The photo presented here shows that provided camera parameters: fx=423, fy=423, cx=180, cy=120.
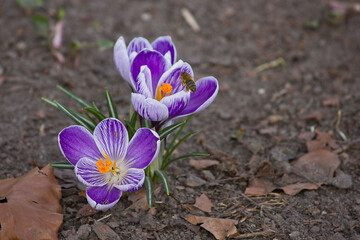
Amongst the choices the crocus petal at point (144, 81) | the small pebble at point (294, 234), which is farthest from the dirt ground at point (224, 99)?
the crocus petal at point (144, 81)

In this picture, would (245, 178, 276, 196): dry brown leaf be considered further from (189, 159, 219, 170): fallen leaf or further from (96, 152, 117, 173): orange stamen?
(96, 152, 117, 173): orange stamen

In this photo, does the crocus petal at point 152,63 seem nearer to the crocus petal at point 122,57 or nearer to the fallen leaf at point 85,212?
the crocus petal at point 122,57

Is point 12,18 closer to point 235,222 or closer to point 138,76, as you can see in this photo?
point 138,76

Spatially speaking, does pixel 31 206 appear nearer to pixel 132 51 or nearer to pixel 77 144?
pixel 77 144

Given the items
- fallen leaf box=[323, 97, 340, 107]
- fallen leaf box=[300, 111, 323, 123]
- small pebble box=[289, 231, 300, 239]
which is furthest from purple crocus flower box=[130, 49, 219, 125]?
fallen leaf box=[323, 97, 340, 107]

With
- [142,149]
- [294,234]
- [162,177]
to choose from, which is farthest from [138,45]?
[294,234]

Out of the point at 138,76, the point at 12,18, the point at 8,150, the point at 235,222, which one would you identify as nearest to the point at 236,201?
the point at 235,222

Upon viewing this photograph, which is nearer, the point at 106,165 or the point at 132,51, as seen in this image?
the point at 106,165
